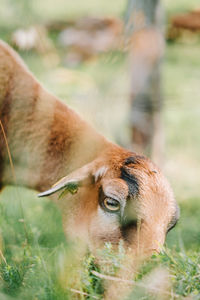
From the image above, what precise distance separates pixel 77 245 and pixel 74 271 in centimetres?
74

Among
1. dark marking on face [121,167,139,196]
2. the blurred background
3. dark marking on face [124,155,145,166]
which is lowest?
the blurred background

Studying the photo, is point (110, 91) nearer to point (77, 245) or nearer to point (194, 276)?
point (77, 245)

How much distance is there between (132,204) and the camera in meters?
3.27

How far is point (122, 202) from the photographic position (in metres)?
3.30

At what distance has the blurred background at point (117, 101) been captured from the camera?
290 centimetres

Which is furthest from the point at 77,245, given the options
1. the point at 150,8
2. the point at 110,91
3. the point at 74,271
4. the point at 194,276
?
the point at 150,8

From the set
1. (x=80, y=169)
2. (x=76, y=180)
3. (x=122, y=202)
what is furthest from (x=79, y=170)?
(x=122, y=202)

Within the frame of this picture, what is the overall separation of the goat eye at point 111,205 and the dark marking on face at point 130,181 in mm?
136

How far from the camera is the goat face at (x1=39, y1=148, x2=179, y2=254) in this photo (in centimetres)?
325

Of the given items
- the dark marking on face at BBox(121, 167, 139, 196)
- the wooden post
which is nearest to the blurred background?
the wooden post

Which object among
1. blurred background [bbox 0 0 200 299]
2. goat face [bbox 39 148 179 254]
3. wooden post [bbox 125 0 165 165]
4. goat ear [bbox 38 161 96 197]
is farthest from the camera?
wooden post [bbox 125 0 165 165]

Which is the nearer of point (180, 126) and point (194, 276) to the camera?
point (194, 276)

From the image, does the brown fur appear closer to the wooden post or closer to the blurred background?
the blurred background

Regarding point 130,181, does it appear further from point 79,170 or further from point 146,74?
point 146,74
